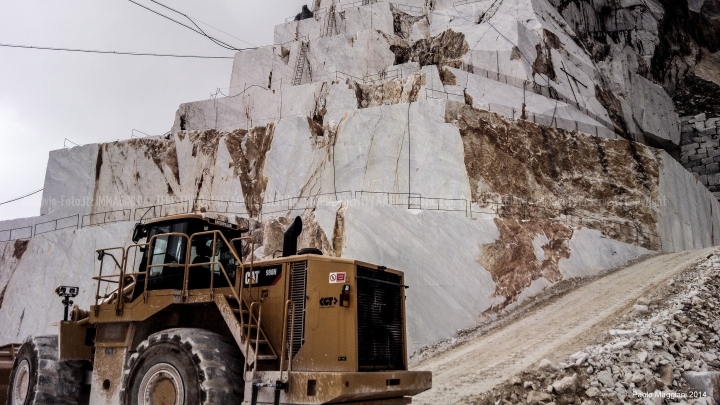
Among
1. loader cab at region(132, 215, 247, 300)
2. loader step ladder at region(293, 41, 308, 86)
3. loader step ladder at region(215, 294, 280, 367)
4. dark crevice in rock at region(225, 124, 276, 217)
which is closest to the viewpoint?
loader step ladder at region(215, 294, 280, 367)

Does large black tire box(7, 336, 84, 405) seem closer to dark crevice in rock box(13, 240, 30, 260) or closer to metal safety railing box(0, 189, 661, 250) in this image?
metal safety railing box(0, 189, 661, 250)

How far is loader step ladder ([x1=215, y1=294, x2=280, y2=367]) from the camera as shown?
7289mm

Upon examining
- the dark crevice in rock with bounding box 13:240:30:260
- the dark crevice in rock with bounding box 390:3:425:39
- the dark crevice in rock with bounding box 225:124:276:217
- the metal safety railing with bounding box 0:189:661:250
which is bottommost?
the dark crevice in rock with bounding box 13:240:30:260

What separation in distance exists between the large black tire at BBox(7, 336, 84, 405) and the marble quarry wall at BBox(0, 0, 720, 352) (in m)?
9.04

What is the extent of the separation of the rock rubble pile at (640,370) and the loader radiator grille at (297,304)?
3718 mm

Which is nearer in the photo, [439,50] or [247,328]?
[247,328]

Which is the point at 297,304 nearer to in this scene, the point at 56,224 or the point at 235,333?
the point at 235,333

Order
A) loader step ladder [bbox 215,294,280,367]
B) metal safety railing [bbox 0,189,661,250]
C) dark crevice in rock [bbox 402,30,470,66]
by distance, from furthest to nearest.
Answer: dark crevice in rock [bbox 402,30,470,66] → metal safety railing [bbox 0,189,661,250] → loader step ladder [bbox 215,294,280,367]

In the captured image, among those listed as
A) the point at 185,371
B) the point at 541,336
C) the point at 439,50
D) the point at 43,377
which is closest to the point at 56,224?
the point at 439,50

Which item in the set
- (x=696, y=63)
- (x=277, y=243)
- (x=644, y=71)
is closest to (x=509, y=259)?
(x=277, y=243)

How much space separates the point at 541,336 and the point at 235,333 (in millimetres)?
8695

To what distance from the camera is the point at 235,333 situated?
7469 millimetres

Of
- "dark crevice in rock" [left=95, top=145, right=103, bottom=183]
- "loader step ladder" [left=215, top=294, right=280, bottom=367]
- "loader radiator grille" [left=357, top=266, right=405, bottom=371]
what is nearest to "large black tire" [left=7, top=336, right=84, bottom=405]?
"loader step ladder" [left=215, top=294, right=280, bottom=367]

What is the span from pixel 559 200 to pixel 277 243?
10.7 m
